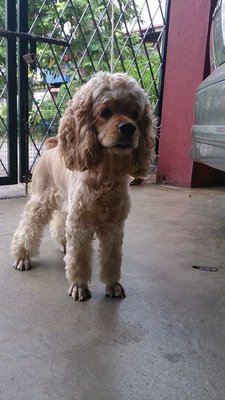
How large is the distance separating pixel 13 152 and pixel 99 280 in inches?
86.3

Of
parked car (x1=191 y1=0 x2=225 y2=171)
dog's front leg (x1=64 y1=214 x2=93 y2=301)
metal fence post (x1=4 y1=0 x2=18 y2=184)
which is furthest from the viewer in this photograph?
metal fence post (x1=4 y1=0 x2=18 y2=184)

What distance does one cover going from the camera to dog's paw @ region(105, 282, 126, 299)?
6.70 feet

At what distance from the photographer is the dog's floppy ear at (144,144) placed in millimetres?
2043

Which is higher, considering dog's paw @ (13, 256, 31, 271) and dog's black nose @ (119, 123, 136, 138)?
dog's black nose @ (119, 123, 136, 138)

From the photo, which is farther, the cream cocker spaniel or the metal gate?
the metal gate

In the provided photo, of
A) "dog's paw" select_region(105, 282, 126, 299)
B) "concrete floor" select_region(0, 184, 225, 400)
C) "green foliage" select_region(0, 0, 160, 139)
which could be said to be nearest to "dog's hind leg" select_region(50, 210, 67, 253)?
"concrete floor" select_region(0, 184, 225, 400)

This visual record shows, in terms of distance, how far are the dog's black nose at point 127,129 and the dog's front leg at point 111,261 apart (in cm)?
53

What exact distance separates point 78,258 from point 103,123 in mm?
731

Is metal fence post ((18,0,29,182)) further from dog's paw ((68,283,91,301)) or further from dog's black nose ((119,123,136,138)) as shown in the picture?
dog's black nose ((119,123,136,138))

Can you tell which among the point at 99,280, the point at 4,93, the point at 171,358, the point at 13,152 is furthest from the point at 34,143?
the point at 171,358

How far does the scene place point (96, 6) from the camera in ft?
15.8

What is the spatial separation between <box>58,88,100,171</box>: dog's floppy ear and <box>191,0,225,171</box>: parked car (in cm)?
84

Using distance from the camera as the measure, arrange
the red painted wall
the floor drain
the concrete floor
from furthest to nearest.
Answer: the red painted wall, the floor drain, the concrete floor

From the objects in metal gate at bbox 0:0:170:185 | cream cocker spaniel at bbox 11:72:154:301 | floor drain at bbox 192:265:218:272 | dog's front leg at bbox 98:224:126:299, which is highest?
metal gate at bbox 0:0:170:185
